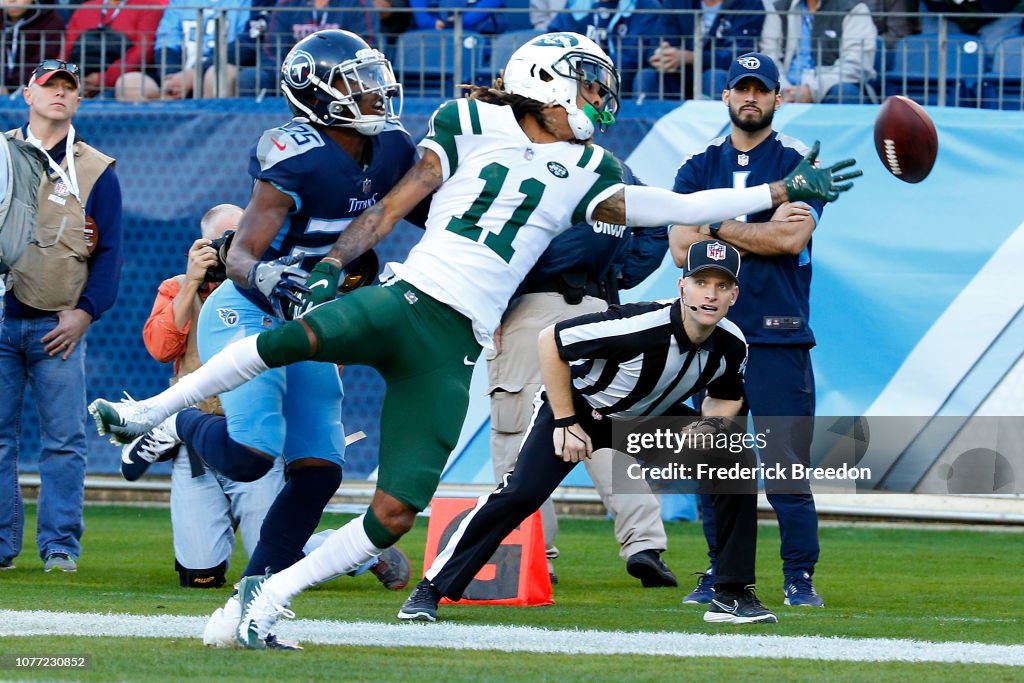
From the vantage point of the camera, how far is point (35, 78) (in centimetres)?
670

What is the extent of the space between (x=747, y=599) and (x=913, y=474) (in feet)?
12.5

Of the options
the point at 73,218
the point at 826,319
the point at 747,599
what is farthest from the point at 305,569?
the point at 826,319

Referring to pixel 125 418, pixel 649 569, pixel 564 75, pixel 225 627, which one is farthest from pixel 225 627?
pixel 649 569

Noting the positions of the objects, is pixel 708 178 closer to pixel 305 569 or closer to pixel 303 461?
pixel 303 461

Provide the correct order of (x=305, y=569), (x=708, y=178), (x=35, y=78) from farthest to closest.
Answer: (x=35, y=78), (x=708, y=178), (x=305, y=569)

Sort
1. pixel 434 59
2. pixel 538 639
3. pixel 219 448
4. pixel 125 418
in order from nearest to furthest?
pixel 125 418 < pixel 538 639 < pixel 219 448 < pixel 434 59

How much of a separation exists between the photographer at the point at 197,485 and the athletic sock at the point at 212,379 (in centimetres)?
185

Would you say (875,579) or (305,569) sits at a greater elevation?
(305,569)

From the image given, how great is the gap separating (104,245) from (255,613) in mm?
3215

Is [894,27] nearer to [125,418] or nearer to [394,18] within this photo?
[394,18]

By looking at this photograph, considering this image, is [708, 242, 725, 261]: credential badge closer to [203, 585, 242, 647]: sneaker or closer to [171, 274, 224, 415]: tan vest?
[203, 585, 242, 647]: sneaker

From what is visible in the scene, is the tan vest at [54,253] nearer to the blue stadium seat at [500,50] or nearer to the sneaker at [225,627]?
the sneaker at [225,627]

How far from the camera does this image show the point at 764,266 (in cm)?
592

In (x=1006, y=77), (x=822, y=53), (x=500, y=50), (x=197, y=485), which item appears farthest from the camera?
(x=500, y=50)
